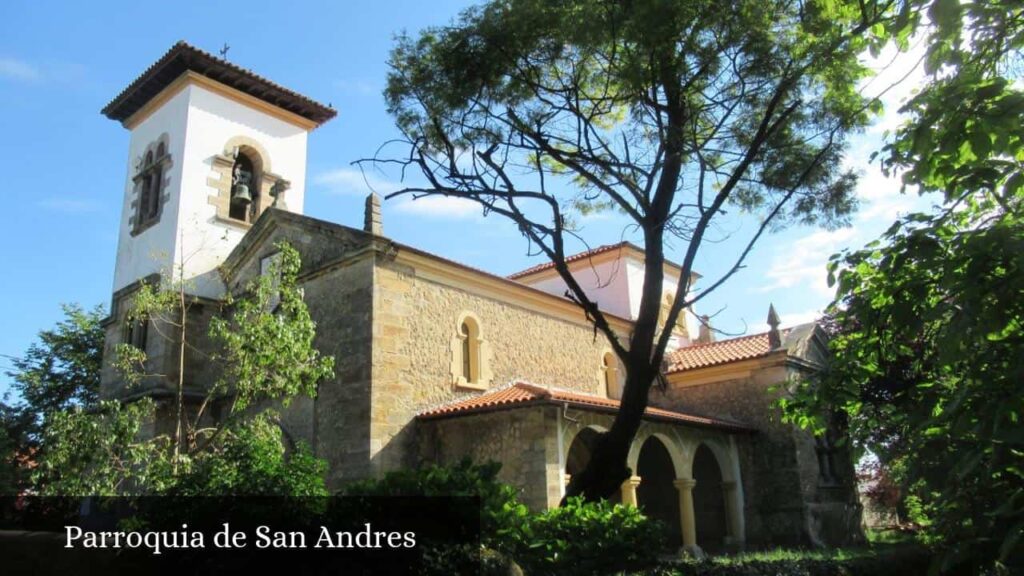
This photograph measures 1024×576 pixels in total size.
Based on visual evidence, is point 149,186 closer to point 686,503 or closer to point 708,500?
point 686,503

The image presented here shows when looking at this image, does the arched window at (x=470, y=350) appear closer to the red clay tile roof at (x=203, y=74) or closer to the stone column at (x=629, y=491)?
the stone column at (x=629, y=491)

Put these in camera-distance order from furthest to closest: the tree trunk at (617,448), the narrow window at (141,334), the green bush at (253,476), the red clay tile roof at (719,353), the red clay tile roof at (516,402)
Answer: the red clay tile roof at (719,353) → the narrow window at (141,334) → the red clay tile roof at (516,402) → the tree trunk at (617,448) → the green bush at (253,476)


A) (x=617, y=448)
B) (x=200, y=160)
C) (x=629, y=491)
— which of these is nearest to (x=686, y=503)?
(x=629, y=491)

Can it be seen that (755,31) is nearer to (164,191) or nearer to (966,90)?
(966,90)

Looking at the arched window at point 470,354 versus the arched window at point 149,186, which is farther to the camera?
the arched window at point 149,186

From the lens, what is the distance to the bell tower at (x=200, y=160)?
18266mm

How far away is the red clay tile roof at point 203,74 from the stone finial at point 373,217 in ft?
25.0

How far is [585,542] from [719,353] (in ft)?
45.4

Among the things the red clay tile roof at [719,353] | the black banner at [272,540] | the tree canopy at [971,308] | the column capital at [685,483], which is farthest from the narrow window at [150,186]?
the tree canopy at [971,308]

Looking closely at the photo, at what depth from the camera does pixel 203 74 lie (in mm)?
19531

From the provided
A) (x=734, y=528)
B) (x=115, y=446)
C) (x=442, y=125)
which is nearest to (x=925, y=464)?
(x=442, y=125)

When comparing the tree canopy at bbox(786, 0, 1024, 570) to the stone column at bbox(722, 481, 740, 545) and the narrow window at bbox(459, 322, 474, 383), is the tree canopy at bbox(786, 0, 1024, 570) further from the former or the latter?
the stone column at bbox(722, 481, 740, 545)

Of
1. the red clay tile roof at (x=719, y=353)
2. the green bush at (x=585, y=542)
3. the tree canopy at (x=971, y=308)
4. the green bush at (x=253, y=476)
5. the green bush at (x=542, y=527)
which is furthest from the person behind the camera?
the red clay tile roof at (x=719, y=353)

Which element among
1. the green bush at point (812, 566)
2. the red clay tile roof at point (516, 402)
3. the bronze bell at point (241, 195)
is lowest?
the green bush at point (812, 566)
